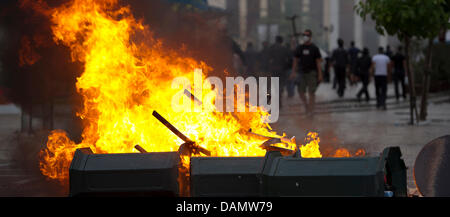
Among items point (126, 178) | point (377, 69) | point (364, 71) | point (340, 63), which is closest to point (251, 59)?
point (340, 63)

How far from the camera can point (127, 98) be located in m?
7.66

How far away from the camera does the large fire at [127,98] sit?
7.25m

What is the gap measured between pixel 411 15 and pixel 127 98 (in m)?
6.98

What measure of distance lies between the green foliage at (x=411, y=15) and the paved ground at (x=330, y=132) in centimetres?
185

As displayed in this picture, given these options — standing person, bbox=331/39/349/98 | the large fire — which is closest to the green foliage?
the large fire

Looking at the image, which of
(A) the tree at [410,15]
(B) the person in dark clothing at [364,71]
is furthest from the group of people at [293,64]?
(A) the tree at [410,15]

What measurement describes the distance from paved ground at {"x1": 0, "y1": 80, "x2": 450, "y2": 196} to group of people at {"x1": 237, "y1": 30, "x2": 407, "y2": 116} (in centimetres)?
62

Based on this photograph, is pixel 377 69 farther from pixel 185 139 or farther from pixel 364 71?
pixel 185 139

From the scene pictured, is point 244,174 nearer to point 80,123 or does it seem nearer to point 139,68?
point 139,68

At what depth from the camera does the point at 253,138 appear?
23.3ft

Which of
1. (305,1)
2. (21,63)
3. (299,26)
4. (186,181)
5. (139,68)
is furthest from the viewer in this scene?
(305,1)

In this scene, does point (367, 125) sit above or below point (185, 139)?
below
